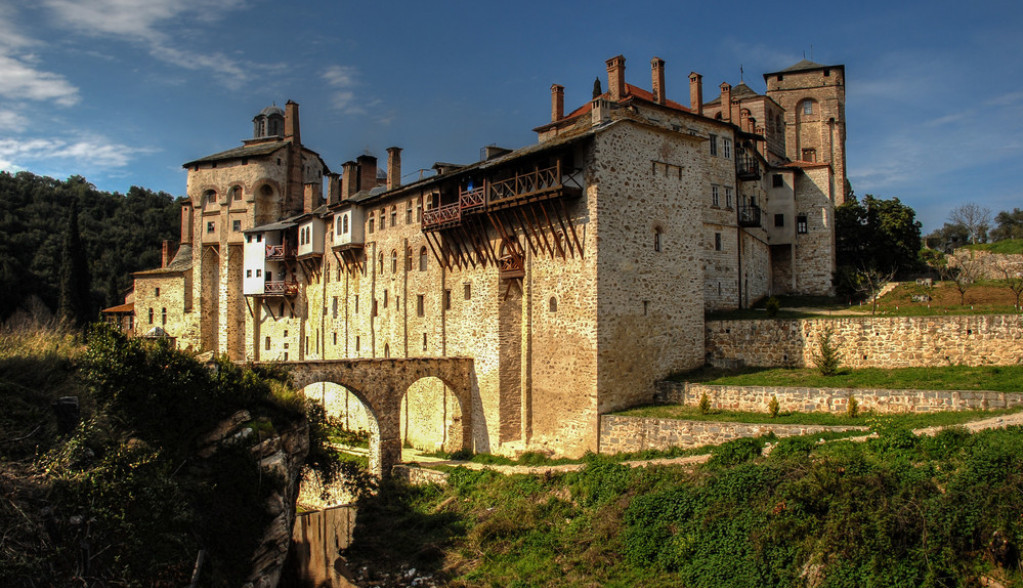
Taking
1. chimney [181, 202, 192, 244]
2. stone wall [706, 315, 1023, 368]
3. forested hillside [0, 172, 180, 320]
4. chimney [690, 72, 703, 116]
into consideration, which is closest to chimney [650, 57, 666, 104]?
chimney [690, 72, 703, 116]

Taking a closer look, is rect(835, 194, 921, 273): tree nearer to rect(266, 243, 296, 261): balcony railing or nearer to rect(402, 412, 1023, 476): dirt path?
rect(402, 412, 1023, 476): dirt path

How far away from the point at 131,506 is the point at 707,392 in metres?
17.0

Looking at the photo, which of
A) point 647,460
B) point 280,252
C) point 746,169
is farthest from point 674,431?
point 280,252

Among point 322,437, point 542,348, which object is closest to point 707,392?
point 542,348

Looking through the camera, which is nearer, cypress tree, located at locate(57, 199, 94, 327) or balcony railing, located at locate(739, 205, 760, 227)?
balcony railing, located at locate(739, 205, 760, 227)

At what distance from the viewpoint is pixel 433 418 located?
3027 cm

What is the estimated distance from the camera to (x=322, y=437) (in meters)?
22.5

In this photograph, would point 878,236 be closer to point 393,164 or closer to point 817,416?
point 817,416

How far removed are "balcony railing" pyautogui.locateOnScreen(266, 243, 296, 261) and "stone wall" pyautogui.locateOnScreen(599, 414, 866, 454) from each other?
2723 centimetres

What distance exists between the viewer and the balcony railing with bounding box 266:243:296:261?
141ft

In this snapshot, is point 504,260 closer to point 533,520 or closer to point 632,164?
point 632,164

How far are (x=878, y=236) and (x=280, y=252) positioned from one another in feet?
120

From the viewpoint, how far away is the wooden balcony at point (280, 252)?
141ft

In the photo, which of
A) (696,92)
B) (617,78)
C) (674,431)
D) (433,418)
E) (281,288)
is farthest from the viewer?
(281,288)
